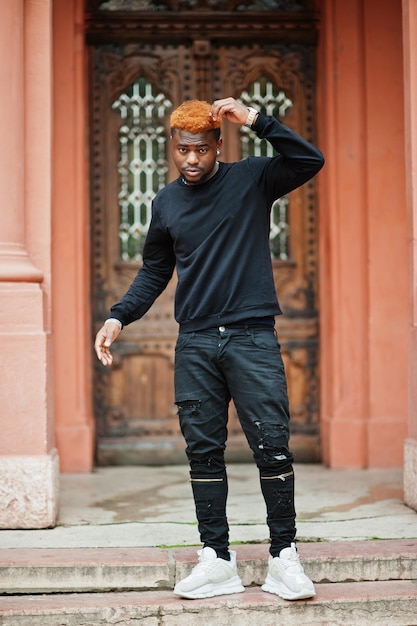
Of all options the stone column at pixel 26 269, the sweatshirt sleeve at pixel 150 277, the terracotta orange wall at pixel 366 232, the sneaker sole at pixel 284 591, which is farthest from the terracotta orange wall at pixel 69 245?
the sneaker sole at pixel 284 591

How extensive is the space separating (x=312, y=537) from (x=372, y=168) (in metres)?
3.35

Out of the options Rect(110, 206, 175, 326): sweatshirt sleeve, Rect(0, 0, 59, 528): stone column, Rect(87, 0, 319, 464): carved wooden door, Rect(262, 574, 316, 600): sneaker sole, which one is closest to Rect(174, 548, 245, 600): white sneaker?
Rect(262, 574, 316, 600): sneaker sole

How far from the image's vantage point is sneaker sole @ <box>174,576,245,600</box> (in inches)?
182

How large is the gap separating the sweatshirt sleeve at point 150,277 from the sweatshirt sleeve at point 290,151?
67 centimetres

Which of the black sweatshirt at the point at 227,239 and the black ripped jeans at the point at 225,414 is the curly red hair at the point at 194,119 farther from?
the black ripped jeans at the point at 225,414

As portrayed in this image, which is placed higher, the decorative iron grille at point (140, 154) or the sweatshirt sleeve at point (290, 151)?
the decorative iron grille at point (140, 154)

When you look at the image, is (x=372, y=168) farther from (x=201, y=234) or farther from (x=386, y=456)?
(x=201, y=234)

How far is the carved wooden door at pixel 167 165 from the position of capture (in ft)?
26.0

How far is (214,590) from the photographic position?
466cm

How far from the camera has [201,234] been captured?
4.54 meters

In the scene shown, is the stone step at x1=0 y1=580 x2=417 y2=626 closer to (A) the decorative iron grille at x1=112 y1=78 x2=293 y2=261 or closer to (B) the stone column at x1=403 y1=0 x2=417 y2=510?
(B) the stone column at x1=403 y1=0 x2=417 y2=510

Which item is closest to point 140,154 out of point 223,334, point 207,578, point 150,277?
point 150,277

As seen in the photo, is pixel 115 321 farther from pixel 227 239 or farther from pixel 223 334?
pixel 227 239

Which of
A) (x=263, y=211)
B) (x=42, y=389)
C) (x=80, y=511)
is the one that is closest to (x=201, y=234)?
(x=263, y=211)
